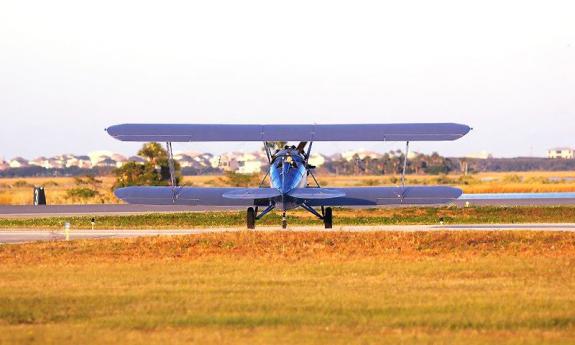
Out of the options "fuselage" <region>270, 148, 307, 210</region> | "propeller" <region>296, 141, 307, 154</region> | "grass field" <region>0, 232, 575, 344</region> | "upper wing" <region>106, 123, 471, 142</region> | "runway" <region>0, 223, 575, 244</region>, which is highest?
"upper wing" <region>106, 123, 471, 142</region>

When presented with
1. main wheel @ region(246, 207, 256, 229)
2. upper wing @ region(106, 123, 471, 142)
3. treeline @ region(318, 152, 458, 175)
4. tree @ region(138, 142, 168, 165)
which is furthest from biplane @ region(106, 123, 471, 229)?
treeline @ region(318, 152, 458, 175)

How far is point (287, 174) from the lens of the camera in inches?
1291

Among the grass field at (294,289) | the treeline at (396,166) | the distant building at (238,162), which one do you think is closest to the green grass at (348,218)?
the distant building at (238,162)

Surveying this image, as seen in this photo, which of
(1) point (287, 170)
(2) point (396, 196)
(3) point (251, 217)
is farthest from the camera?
(3) point (251, 217)

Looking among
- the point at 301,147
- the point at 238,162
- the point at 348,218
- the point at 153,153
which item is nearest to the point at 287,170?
the point at 301,147

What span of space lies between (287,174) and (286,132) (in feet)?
4.50

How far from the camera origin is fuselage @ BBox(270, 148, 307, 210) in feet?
107

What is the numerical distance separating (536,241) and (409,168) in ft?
475

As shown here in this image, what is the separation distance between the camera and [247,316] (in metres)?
15.8

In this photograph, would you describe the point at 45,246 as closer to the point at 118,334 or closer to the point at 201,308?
the point at 201,308

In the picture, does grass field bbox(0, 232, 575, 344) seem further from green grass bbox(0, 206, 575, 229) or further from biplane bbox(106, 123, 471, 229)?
green grass bbox(0, 206, 575, 229)

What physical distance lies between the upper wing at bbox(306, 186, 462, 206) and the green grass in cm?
658

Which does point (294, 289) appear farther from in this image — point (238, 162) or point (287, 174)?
point (238, 162)

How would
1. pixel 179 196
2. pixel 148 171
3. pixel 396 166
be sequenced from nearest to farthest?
pixel 179 196, pixel 148 171, pixel 396 166
